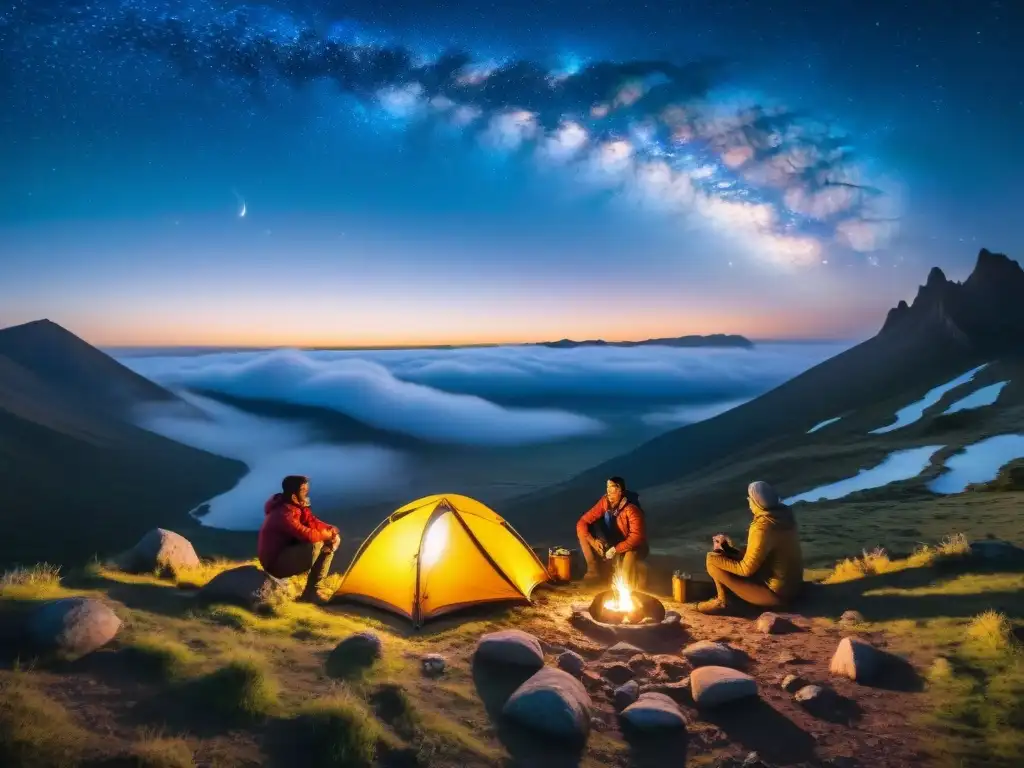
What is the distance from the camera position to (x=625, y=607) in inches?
425

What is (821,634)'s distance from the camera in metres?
10.0

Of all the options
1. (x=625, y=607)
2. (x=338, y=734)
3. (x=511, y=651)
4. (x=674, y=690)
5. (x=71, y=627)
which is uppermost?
(x=71, y=627)

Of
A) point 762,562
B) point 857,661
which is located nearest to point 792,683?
point 857,661

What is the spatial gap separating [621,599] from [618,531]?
1683 millimetres

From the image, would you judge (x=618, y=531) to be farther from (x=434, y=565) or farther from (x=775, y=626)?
(x=434, y=565)

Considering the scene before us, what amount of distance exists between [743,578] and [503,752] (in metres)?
6.18

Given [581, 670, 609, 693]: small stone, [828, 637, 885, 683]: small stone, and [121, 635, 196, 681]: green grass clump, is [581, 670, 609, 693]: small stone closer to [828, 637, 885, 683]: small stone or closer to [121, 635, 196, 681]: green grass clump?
[828, 637, 885, 683]: small stone

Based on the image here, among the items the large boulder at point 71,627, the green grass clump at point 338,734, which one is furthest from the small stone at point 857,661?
the large boulder at point 71,627

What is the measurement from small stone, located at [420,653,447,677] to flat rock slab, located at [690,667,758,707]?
10.9 ft

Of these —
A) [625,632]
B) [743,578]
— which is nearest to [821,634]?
[743,578]

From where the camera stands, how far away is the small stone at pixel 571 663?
861 centimetres

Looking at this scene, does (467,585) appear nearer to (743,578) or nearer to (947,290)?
(743,578)

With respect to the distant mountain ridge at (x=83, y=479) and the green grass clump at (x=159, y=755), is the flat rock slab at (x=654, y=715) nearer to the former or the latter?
the green grass clump at (x=159, y=755)

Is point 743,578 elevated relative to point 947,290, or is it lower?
lower
